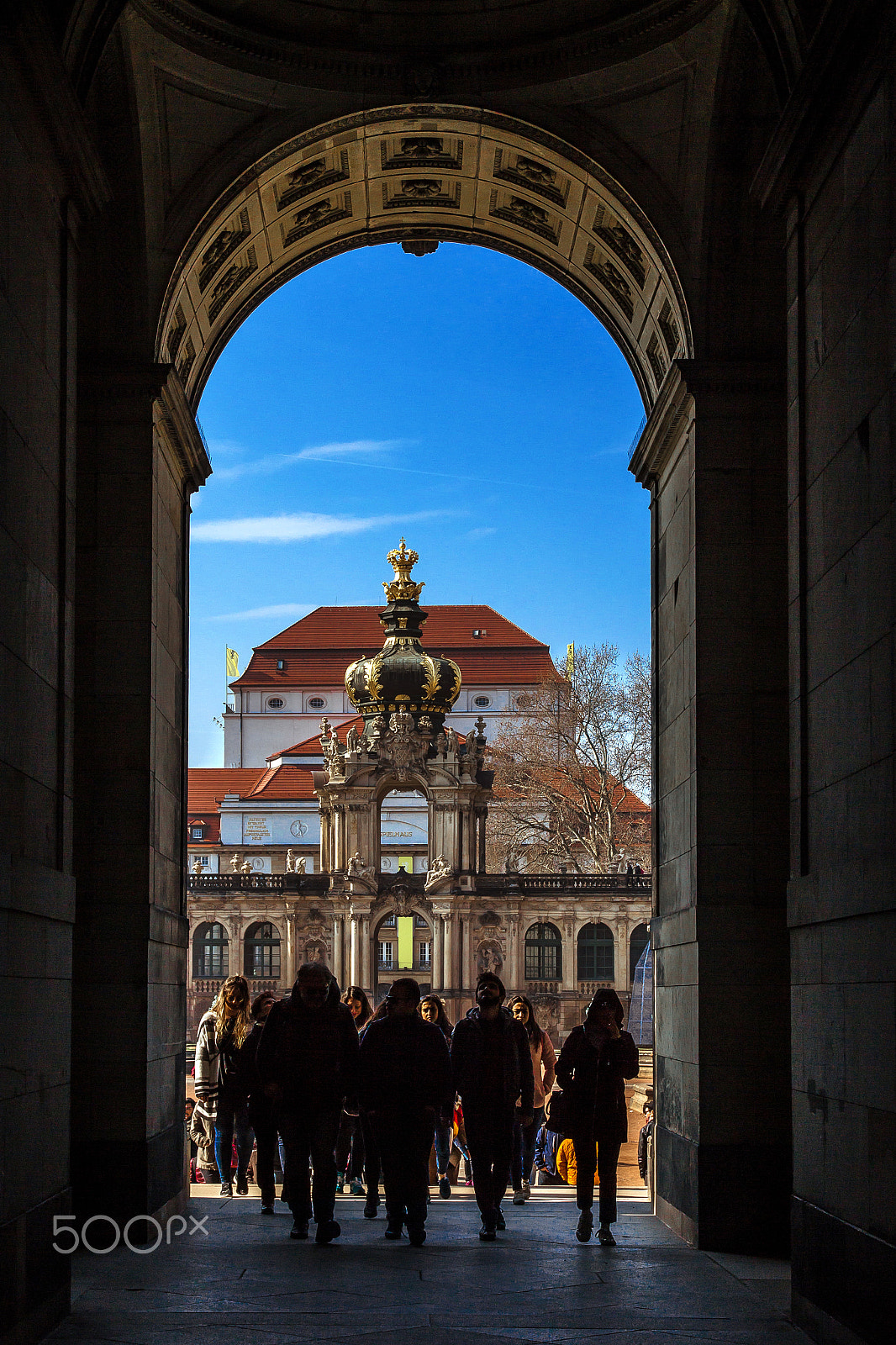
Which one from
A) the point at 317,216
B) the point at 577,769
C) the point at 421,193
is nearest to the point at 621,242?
the point at 421,193

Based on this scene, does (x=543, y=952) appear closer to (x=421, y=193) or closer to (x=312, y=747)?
(x=312, y=747)

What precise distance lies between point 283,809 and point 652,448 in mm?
79362

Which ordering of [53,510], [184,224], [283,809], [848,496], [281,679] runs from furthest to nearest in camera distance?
[281,679]
[283,809]
[184,224]
[53,510]
[848,496]

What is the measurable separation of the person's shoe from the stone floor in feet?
0.27

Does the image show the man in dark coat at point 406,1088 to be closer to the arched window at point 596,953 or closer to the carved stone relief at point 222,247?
the carved stone relief at point 222,247

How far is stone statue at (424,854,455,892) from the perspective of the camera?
208 ft

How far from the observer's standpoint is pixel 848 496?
858cm

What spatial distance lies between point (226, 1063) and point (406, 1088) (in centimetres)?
330

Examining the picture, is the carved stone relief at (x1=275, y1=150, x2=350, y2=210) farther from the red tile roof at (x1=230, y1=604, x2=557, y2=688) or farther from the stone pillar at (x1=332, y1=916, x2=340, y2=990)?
the red tile roof at (x1=230, y1=604, x2=557, y2=688)

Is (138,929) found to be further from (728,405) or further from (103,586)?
(728,405)

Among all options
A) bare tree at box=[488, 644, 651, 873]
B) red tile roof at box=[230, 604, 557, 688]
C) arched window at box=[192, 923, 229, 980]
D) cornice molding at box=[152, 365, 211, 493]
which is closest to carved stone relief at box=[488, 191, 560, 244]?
cornice molding at box=[152, 365, 211, 493]

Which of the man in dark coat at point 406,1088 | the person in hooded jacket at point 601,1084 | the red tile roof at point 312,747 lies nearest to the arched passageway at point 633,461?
the person in hooded jacket at point 601,1084

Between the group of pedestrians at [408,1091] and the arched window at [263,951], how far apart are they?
55831mm

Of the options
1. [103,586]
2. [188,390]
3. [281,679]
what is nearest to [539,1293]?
[103,586]
